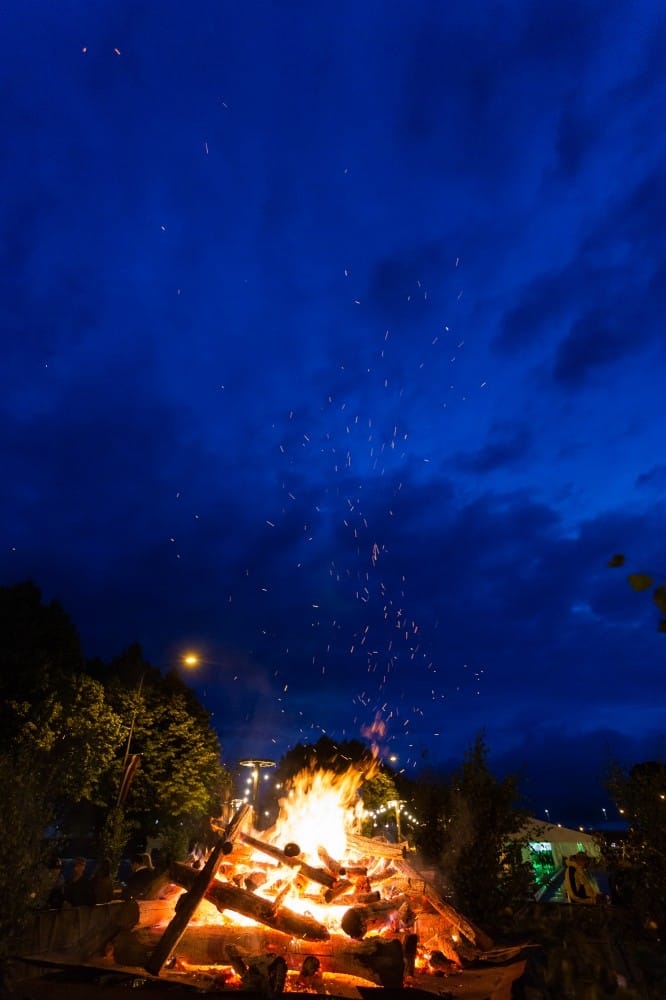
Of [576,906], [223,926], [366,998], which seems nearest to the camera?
[366,998]

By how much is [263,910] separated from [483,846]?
25.2ft

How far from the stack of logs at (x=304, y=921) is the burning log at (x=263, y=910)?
1 centimetres

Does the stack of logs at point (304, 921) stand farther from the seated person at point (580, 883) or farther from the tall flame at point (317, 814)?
the seated person at point (580, 883)

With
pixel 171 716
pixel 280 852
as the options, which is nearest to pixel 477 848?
pixel 280 852

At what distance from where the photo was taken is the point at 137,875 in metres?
11.3

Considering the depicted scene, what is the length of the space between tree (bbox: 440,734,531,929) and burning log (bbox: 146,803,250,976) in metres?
7.36

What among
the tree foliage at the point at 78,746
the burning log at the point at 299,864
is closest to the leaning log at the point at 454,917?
the burning log at the point at 299,864

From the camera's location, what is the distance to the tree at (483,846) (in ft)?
48.5

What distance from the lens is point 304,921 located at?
9.45 meters

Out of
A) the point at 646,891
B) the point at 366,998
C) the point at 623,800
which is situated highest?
the point at 623,800

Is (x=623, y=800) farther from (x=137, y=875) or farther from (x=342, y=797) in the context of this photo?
(x=137, y=875)

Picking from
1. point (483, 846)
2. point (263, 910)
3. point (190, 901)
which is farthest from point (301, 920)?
point (483, 846)

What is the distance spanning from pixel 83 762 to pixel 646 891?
77.4ft

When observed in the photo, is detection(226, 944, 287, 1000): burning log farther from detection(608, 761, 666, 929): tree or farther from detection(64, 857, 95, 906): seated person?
detection(608, 761, 666, 929): tree
